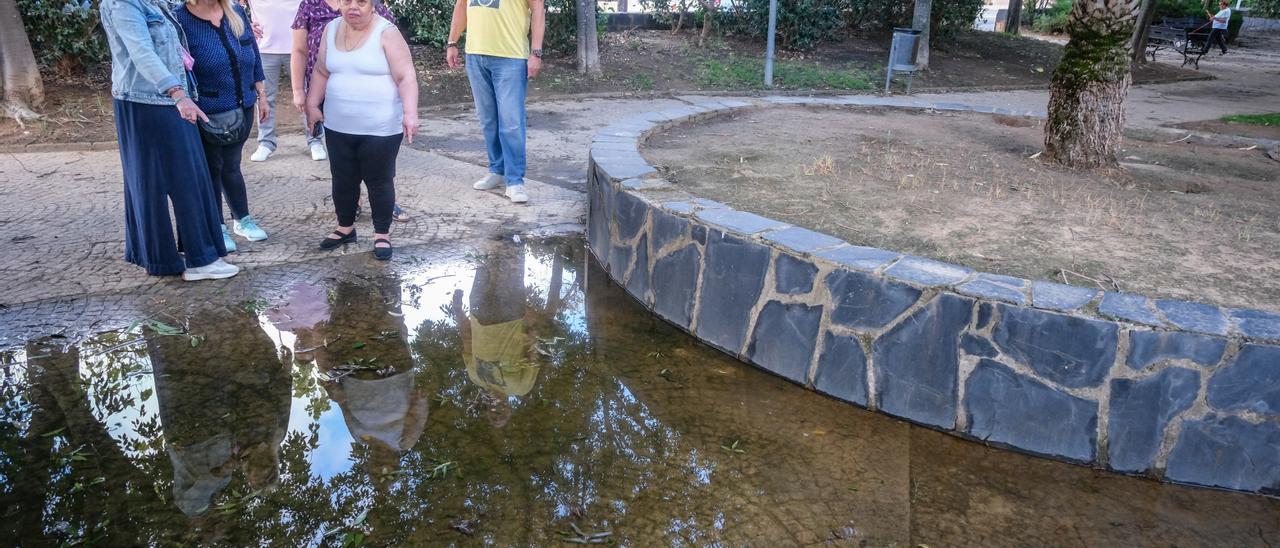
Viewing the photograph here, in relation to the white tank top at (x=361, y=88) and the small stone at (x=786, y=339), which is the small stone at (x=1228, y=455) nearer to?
the small stone at (x=786, y=339)

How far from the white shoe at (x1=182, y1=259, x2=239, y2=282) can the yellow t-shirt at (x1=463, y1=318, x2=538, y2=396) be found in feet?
4.68

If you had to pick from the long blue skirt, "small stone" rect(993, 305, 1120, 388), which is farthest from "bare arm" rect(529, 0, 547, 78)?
"small stone" rect(993, 305, 1120, 388)

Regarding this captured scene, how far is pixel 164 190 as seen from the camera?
13.8 ft

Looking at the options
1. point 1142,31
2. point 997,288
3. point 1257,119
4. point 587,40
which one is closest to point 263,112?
point 997,288

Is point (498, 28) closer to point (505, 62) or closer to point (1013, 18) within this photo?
point (505, 62)

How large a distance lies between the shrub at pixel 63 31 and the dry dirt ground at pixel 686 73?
11.7 inches

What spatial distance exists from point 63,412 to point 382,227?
207 centimetres

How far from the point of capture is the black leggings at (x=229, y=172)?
182 inches

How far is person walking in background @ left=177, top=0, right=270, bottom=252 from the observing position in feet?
14.3

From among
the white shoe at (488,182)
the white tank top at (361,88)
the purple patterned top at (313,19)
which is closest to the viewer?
the white tank top at (361,88)

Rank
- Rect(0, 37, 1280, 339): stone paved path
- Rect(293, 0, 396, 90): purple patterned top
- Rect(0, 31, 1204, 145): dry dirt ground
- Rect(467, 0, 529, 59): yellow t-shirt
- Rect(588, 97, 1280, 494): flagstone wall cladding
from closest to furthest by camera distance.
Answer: Rect(588, 97, 1280, 494): flagstone wall cladding, Rect(0, 37, 1280, 339): stone paved path, Rect(293, 0, 396, 90): purple patterned top, Rect(467, 0, 529, 59): yellow t-shirt, Rect(0, 31, 1204, 145): dry dirt ground

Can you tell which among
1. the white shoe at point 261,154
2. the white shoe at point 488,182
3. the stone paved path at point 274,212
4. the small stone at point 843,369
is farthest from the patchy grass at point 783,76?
the small stone at point 843,369

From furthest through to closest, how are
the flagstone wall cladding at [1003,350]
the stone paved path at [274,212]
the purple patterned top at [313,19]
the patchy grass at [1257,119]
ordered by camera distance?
the patchy grass at [1257,119] < the purple patterned top at [313,19] < the stone paved path at [274,212] < the flagstone wall cladding at [1003,350]

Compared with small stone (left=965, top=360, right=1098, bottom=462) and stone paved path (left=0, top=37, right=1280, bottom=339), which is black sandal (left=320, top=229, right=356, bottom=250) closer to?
stone paved path (left=0, top=37, right=1280, bottom=339)
